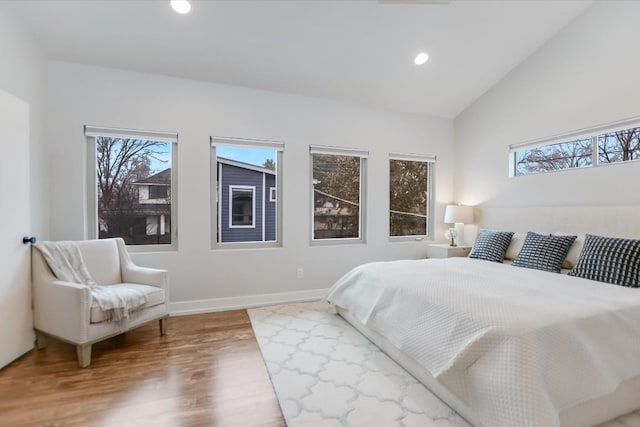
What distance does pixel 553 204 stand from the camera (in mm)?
3361

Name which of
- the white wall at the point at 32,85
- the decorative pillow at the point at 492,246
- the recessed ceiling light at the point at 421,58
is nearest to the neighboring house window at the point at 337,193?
the recessed ceiling light at the point at 421,58

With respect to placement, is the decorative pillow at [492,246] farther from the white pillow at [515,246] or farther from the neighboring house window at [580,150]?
the neighboring house window at [580,150]

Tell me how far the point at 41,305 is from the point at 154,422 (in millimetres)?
1554

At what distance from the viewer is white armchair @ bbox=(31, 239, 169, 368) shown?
219cm

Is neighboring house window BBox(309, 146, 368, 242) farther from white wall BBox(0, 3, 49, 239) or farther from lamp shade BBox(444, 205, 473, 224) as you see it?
white wall BBox(0, 3, 49, 239)

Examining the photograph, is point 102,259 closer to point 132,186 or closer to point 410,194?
point 132,186

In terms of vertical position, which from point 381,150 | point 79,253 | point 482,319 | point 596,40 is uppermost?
point 596,40

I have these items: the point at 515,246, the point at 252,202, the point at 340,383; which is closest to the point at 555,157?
the point at 515,246

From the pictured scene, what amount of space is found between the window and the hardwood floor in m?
1.08

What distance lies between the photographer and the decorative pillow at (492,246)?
3.28 meters

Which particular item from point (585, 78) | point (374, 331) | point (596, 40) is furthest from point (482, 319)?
point (596, 40)

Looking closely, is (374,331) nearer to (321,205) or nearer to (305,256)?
(305,256)

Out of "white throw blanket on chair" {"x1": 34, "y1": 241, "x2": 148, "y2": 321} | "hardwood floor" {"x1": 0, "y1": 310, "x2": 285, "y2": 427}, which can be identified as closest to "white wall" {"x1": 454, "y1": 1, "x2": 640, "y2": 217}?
"hardwood floor" {"x1": 0, "y1": 310, "x2": 285, "y2": 427}

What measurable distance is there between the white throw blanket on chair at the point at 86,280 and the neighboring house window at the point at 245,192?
113 cm
